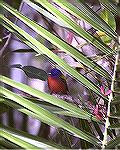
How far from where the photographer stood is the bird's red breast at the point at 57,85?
1127 millimetres

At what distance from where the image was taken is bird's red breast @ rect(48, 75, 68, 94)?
1.13 m

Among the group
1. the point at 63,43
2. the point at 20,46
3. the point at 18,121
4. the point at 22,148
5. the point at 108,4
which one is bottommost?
the point at 22,148

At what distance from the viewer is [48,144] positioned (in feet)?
1.67

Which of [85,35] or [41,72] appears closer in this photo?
[85,35]

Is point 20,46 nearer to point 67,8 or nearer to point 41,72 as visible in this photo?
point 41,72

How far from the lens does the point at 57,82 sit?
1.12m

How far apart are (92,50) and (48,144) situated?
2.47ft

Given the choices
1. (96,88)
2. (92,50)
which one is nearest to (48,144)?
(96,88)

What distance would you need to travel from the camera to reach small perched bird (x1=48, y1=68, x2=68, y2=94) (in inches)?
44.4

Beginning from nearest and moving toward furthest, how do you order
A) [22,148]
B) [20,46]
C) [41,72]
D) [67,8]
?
[22,148], [67,8], [41,72], [20,46]

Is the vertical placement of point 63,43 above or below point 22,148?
above

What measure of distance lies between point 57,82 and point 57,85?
0.04 feet

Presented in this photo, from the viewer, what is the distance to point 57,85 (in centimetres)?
113

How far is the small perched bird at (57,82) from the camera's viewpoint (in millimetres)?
1128
